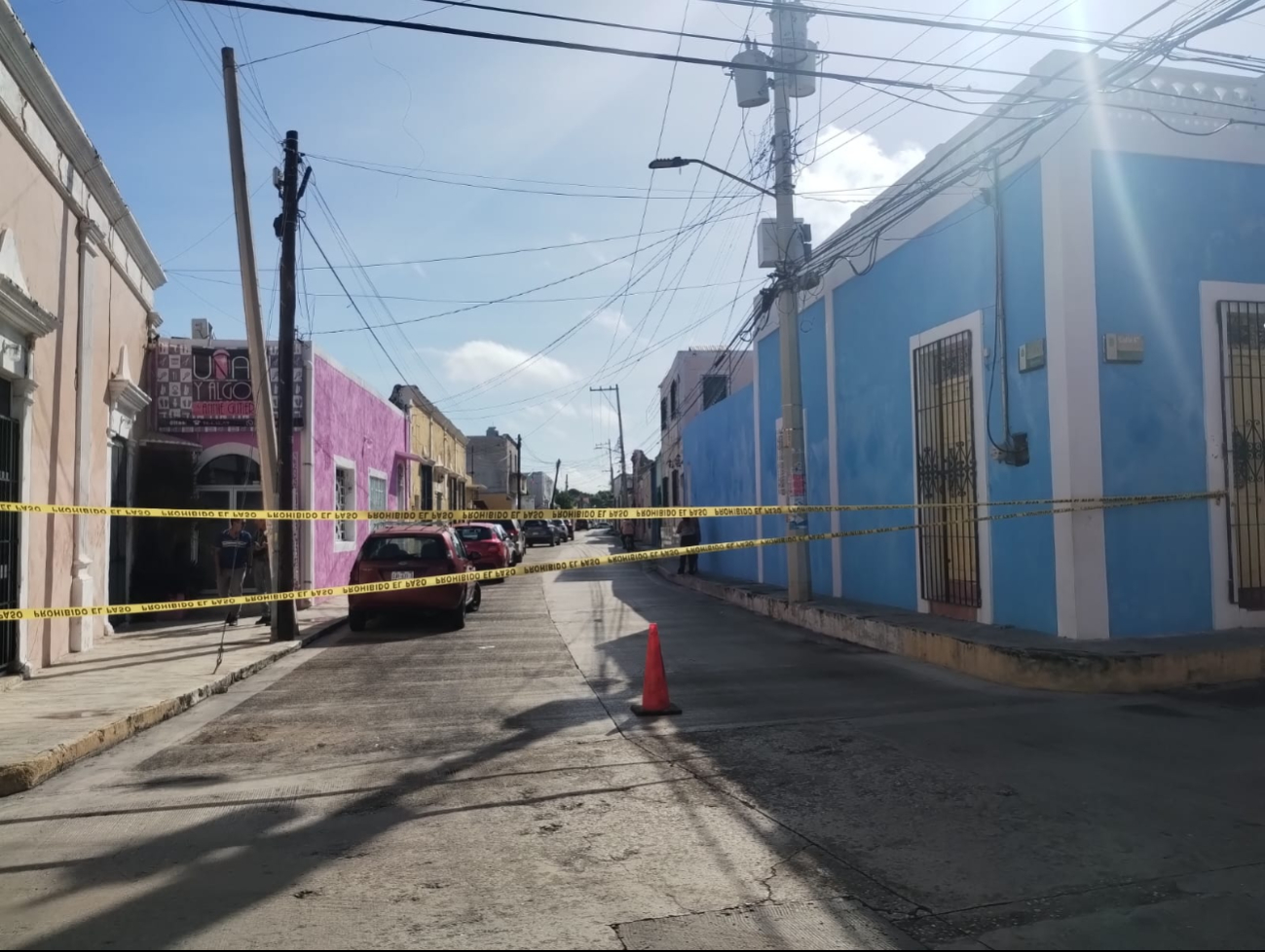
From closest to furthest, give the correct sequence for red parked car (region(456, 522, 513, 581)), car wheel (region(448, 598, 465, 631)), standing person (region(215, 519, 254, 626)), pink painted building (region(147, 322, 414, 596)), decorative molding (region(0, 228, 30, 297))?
decorative molding (region(0, 228, 30, 297)) → car wheel (region(448, 598, 465, 631)) → standing person (region(215, 519, 254, 626)) → pink painted building (region(147, 322, 414, 596)) → red parked car (region(456, 522, 513, 581))

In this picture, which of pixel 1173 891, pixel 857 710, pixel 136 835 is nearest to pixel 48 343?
pixel 136 835

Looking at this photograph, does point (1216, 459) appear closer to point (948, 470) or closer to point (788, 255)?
point (948, 470)

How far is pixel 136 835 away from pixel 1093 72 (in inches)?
409

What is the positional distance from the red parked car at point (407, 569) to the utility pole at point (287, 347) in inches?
40.3

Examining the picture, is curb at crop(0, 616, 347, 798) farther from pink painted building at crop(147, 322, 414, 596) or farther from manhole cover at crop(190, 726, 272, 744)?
pink painted building at crop(147, 322, 414, 596)

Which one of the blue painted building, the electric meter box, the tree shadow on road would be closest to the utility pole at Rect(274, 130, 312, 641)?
the electric meter box

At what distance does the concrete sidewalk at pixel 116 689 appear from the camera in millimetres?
6781

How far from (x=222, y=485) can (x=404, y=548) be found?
6.07 metres

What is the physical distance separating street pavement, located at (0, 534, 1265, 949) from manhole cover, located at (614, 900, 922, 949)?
0.02 metres

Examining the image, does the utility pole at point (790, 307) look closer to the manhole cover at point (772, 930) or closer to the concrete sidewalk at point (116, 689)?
the concrete sidewalk at point (116, 689)

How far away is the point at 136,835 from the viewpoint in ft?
16.8

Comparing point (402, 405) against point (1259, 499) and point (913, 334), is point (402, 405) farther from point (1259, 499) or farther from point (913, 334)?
point (1259, 499)

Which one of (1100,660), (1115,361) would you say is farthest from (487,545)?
(1100,660)

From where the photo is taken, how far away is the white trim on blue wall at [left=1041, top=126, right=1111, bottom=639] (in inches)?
375
